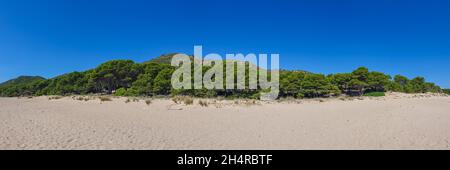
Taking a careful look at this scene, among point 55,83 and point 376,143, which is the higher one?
point 55,83

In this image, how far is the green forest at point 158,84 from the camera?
3909 centimetres

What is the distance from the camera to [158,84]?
39094 mm

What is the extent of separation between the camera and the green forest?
39094mm

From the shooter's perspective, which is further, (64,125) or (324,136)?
(64,125)

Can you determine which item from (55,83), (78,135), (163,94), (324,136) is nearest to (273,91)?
(163,94)

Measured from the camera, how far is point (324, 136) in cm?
797

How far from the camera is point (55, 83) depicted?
50.7 m
